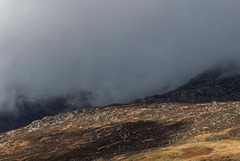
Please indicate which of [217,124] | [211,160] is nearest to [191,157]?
[211,160]

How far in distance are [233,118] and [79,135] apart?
8741 cm

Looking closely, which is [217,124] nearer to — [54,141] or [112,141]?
[112,141]

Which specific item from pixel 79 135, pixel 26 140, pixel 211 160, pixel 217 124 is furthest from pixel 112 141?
pixel 26 140

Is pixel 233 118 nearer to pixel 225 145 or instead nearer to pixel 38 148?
pixel 225 145

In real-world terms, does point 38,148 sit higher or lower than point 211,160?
lower

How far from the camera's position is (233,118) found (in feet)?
271

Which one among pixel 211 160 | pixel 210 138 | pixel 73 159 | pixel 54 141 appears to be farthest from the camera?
pixel 54 141

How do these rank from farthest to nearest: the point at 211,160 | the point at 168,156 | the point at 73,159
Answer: the point at 73,159 < the point at 168,156 < the point at 211,160

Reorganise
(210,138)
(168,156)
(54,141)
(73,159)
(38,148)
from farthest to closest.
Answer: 1. (54,141)
2. (38,148)
3. (73,159)
4. (210,138)
5. (168,156)

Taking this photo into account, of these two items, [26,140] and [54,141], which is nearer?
[54,141]

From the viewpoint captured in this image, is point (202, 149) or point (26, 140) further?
point (26, 140)

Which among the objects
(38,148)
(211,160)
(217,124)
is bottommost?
(38,148)

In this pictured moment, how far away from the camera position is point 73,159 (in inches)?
3152

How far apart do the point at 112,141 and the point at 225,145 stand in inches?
2279
